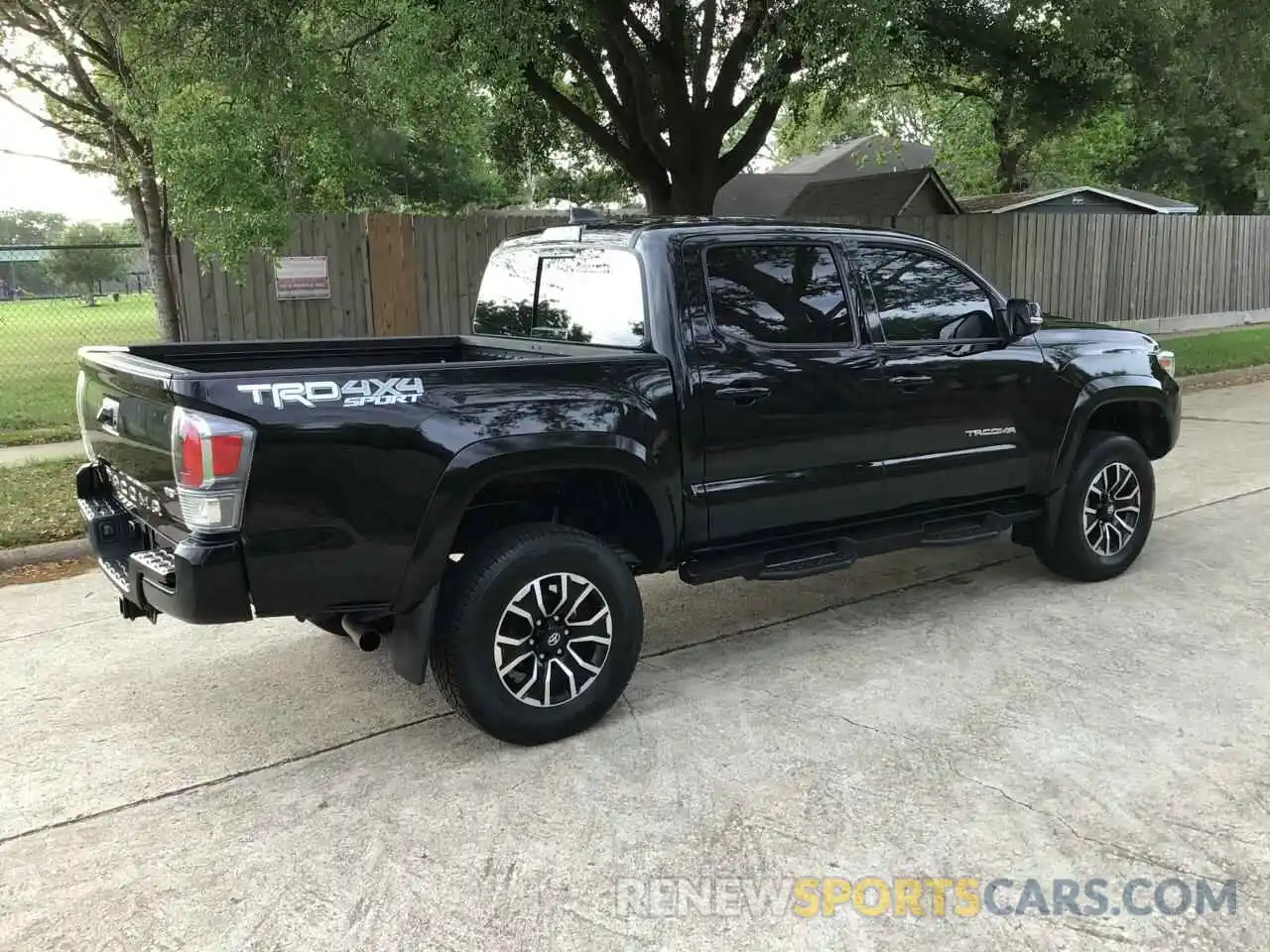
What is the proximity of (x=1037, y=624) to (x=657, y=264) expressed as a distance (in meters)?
2.64

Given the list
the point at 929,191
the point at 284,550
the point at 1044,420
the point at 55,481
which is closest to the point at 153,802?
the point at 284,550

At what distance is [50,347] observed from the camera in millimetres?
19562

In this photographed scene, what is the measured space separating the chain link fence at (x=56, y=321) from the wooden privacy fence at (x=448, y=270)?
166 cm

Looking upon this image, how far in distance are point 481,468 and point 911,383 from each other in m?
2.28

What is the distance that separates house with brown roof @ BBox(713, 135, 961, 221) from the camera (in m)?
24.3

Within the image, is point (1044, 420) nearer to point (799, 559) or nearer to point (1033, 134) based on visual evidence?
point (799, 559)

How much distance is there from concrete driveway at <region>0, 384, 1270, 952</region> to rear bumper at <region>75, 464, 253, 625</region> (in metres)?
0.67

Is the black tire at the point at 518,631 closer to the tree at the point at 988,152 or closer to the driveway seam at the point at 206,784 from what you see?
the driveway seam at the point at 206,784

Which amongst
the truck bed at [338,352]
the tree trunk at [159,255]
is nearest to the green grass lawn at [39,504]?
the truck bed at [338,352]

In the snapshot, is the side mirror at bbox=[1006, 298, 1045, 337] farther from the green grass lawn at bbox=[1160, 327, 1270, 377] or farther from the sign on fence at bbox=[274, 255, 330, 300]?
the green grass lawn at bbox=[1160, 327, 1270, 377]

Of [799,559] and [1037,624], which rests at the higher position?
[799,559]

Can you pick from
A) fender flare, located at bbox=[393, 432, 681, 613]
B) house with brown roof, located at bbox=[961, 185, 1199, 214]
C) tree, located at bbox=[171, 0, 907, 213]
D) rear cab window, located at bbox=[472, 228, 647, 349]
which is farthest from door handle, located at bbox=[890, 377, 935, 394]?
house with brown roof, located at bbox=[961, 185, 1199, 214]

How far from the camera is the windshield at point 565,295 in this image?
15.1 feet

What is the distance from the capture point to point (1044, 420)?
5613 millimetres
